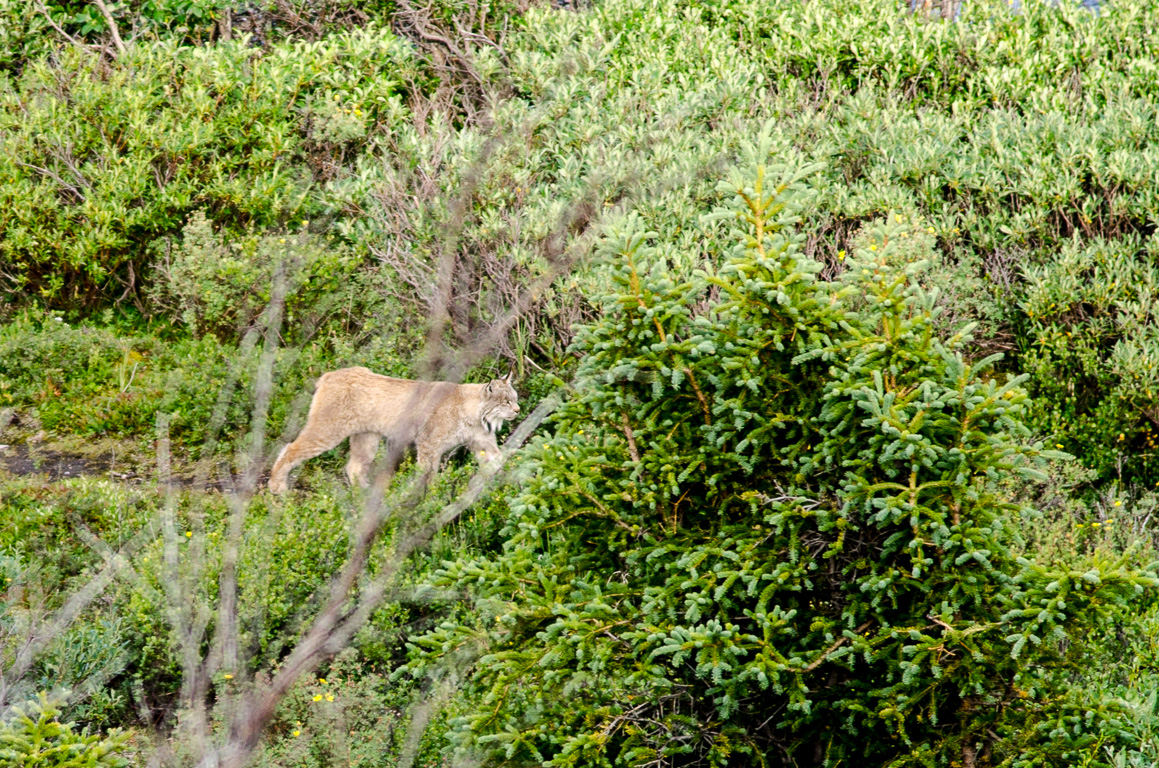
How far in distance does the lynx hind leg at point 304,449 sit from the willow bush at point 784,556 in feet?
13.1

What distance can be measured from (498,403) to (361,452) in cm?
105

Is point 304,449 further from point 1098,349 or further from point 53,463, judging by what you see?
point 1098,349

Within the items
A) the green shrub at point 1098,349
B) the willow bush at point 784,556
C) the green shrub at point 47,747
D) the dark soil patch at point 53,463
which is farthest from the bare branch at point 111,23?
the green shrub at point 47,747

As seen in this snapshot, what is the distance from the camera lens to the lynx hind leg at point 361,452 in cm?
787

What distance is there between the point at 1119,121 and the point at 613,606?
6.91 m

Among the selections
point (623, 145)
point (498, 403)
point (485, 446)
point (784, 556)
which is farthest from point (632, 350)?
point (623, 145)

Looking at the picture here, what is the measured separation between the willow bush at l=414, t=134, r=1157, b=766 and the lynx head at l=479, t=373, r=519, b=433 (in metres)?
3.75

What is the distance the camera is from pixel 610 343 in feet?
12.5

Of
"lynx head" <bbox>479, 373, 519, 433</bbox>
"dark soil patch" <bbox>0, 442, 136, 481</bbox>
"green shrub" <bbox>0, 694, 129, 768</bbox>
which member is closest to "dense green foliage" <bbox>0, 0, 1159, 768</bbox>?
"dark soil patch" <bbox>0, 442, 136, 481</bbox>

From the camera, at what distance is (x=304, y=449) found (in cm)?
787

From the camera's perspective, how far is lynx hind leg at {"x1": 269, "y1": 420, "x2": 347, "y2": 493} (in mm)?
7809

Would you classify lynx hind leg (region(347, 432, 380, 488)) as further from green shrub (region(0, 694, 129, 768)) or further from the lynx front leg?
green shrub (region(0, 694, 129, 768))

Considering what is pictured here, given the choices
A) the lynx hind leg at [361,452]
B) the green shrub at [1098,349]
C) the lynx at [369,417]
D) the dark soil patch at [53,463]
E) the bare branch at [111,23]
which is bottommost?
the dark soil patch at [53,463]

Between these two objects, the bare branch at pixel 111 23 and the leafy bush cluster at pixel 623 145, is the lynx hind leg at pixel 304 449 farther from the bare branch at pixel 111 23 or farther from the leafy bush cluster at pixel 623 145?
the bare branch at pixel 111 23
